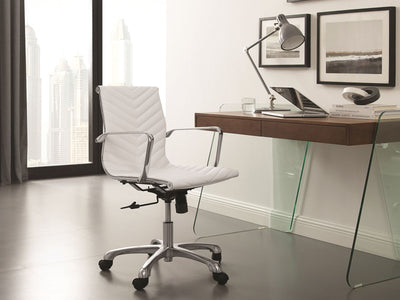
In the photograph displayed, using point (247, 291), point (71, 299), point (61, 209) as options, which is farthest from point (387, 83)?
point (61, 209)

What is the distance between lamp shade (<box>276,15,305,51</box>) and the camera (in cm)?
379

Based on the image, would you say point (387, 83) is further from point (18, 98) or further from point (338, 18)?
point (18, 98)

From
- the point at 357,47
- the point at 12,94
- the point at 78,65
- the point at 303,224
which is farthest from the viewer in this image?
the point at 78,65

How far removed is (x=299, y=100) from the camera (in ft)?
12.3

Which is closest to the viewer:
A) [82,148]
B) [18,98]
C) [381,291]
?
[381,291]

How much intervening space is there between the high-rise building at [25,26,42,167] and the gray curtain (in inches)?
7.6

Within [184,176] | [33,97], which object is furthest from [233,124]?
[33,97]

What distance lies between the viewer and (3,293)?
3.00 meters

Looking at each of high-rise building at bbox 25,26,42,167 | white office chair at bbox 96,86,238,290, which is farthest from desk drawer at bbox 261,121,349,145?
high-rise building at bbox 25,26,42,167

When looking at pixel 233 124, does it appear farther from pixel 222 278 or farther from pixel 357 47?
pixel 222 278

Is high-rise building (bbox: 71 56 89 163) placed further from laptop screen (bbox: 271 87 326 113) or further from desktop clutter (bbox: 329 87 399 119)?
desktop clutter (bbox: 329 87 399 119)

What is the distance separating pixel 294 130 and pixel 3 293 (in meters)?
1.61

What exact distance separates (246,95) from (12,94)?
2.42 m

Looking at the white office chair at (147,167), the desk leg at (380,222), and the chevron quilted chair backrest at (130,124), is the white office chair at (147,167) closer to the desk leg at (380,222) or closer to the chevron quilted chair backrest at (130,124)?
the chevron quilted chair backrest at (130,124)
